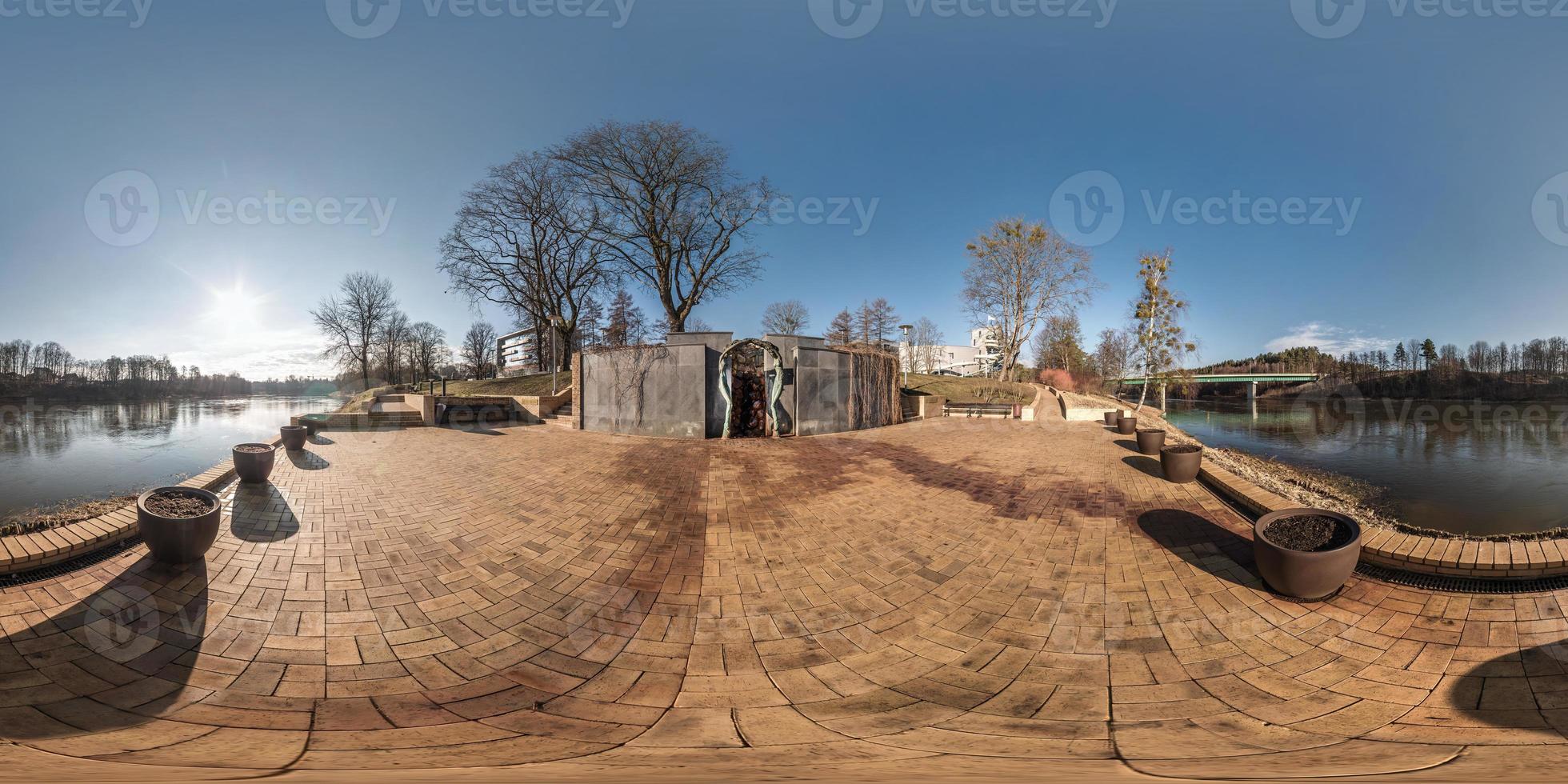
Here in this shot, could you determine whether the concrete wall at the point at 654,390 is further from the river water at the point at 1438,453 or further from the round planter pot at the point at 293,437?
the river water at the point at 1438,453

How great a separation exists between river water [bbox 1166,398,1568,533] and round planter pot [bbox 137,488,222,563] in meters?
16.4

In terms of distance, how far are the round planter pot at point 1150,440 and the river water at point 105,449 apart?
14466 mm

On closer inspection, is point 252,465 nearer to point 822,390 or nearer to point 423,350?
point 822,390

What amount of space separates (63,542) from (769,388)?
9.85 meters

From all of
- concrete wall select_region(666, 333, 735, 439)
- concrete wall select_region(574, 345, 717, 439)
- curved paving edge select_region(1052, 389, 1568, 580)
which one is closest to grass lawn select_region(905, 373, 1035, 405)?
concrete wall select_region(666, 333, 735, 439)

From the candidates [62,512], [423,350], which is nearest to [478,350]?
[423,350]

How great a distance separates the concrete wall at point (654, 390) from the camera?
1128 centimetres

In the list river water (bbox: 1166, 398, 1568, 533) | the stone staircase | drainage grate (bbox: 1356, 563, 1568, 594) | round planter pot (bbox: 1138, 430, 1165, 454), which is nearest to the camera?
drainage grate (bbox: 1356, 563, 1568, 594)

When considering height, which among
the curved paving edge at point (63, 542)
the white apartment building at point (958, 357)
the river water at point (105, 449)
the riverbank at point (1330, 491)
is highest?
the white apartment building at point (958, 357)

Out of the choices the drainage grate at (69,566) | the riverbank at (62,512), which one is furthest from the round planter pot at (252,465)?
the riverbank at (62,512)

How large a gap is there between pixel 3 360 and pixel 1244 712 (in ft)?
203

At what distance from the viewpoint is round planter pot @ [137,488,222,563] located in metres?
3.61

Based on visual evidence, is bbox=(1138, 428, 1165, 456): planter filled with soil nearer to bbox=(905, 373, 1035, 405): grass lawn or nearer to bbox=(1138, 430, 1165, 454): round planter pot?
bbox=(1138, 430, 1165, 454): round planter pot

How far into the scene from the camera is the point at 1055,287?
24766mm
